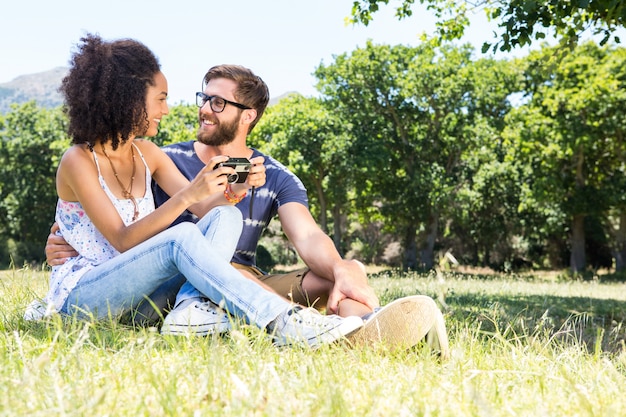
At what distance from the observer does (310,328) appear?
3.15 m

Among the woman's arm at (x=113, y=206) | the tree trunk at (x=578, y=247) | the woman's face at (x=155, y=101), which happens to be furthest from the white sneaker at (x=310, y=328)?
the tree trunk at (x=578, y=247)

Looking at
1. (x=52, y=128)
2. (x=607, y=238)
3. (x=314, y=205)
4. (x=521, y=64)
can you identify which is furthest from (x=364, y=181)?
(x=52, y=128)

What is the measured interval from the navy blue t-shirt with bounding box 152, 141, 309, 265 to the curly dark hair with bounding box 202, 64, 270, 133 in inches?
21.9

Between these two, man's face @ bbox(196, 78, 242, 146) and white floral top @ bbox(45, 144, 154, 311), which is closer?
white floral top @ bbox(45, 144, 154, 311)

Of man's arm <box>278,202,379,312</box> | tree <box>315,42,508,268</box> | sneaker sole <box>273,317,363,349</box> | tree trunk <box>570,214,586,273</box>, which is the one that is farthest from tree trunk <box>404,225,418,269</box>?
sneaker sole <box>273,317,363,349</box>

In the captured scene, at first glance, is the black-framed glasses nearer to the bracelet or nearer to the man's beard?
the man's beard

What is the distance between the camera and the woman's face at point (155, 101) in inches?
167

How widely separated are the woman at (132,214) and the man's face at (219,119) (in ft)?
2.15

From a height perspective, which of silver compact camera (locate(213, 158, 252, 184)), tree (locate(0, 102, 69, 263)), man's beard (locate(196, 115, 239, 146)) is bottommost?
tree (locate(0, 102, 69, 263))

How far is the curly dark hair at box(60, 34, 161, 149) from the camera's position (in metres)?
4.05

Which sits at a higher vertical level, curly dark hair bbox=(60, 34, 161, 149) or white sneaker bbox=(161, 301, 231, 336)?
curly dark hair bbox=(60, 34, 161, 149)

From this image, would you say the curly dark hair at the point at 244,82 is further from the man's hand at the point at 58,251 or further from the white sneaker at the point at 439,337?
the white sneaker at the point at 439,337

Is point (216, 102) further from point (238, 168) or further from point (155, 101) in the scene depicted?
point (238, 168)

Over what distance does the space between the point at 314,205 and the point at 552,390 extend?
32055 millimetres
